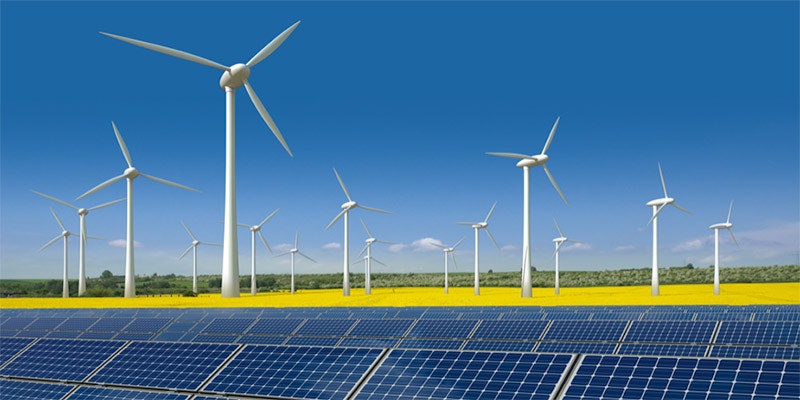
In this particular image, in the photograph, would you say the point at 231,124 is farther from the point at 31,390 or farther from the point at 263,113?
the point at 31,390

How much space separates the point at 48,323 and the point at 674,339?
35.5 metres

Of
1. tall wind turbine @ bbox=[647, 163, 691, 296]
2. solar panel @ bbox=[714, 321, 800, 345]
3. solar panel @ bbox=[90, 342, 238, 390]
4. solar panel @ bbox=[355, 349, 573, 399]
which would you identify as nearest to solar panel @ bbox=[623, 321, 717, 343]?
solar panel @ bbox=[714, 321, 800, 345]

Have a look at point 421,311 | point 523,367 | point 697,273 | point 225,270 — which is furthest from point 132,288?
point 697,273

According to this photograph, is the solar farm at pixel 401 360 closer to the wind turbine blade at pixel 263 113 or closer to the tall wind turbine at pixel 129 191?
the wind turbine blade at pixel 263 113

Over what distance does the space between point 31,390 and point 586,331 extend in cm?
2358

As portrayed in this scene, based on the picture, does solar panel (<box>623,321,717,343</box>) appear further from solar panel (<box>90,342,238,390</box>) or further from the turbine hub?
the turbine hub

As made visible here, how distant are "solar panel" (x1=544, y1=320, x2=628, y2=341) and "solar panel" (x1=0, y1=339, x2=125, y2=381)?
1957cm

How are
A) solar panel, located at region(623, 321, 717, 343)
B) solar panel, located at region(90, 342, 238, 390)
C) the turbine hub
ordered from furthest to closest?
the turbine hub → solar panel, located at region(623, 321, 717, 343) → solar panel, located at region(90, 342, 238, 390)

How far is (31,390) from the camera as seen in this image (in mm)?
20875

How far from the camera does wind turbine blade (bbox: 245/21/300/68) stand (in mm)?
57875

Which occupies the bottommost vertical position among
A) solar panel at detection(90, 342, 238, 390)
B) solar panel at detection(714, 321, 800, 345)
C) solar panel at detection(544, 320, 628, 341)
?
solar panel at detection(544, 320, 628, 341)

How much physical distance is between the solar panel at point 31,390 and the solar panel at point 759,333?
85.4 feet

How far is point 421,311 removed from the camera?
1700 inches

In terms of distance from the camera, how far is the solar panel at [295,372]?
1742 cm
